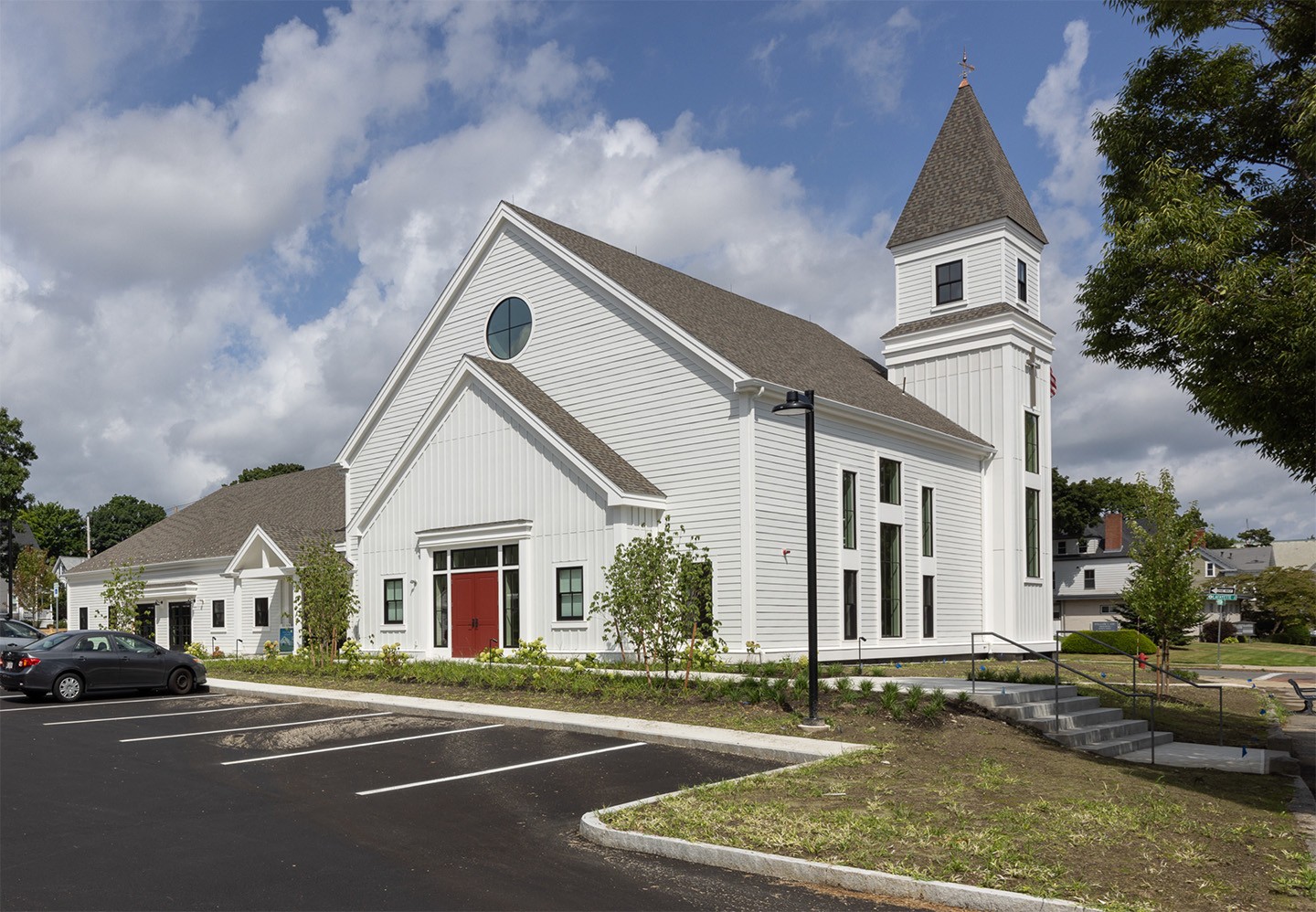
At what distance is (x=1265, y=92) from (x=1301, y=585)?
59.3 m

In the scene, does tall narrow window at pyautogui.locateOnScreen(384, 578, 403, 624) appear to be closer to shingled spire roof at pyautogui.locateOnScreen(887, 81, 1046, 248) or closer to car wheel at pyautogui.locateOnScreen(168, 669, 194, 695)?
car wheel at pyautogui.locateOnScreen(168, 669, 194, 695)

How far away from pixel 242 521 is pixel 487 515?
20532 millimetres

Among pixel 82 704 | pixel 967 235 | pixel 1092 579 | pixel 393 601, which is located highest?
pixel 967 235

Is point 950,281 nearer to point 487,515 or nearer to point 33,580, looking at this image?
point 487,515

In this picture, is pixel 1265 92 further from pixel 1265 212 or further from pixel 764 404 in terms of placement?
pixel 764 404

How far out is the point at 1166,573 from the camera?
2230 centimetres

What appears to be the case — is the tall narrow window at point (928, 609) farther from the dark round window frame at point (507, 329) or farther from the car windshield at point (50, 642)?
the car windshield at point (50, 642)

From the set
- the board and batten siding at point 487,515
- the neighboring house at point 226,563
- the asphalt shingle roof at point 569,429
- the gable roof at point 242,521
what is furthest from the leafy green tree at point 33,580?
the asphalt shingle roof at point 569,429

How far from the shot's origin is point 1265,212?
12094mm

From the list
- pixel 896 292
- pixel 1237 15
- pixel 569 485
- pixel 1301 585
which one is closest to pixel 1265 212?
pixel 1237 15

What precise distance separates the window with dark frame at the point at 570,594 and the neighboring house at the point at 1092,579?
57.9 meters

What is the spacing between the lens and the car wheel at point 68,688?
2086 centimetres

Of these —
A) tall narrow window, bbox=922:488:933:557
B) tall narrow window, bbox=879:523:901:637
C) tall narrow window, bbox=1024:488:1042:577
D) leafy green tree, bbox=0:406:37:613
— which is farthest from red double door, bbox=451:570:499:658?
leafy green tree, bbox=0:406:37:613

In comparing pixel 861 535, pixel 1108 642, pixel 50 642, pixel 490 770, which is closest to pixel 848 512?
pixel 861 535
